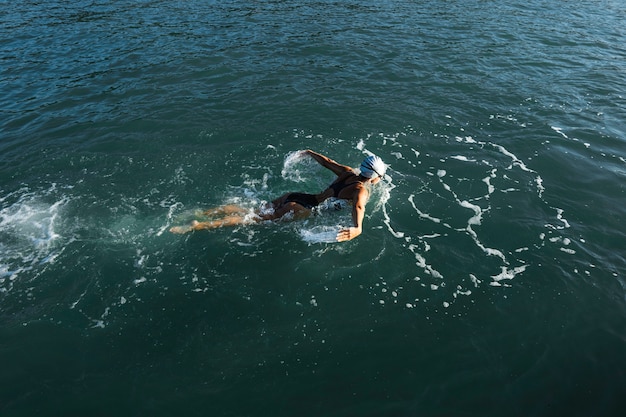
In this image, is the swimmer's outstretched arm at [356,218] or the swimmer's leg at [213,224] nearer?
the swimmer's outstretched arm at [356,218]

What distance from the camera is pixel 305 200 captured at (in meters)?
13.1

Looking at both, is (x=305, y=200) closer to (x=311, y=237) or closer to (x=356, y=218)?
(x=311, y=237)

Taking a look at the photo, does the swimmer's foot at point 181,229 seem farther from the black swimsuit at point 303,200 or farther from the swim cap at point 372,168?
the swim cap at point 372,168

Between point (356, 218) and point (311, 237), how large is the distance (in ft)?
6.62

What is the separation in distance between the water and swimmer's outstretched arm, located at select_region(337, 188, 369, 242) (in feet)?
4.62

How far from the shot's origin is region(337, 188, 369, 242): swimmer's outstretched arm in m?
10.3

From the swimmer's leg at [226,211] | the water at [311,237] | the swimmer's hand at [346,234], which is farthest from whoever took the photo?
the swimmer's leg at [226,211]

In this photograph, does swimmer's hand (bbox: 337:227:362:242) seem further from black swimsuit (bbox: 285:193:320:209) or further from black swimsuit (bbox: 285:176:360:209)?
black swimsuit (bbox: 285:193:320:209)

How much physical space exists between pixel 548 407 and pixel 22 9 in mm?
39181

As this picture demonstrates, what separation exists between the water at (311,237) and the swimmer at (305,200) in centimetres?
40

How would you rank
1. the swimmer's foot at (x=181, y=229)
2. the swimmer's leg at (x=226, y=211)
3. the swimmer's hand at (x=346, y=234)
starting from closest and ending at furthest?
1. the swimmer's hand at (x=346, y=234)
2. the swimmer's foot at (x=181, y=229)
3. the swimmer's leg at (x=226, y=211)

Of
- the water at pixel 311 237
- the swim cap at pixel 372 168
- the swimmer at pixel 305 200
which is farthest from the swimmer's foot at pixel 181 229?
the swim cap at pixel 372 168

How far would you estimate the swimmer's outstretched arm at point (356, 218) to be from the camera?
404 inches

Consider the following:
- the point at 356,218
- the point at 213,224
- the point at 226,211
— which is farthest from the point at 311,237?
the point at 213,224
